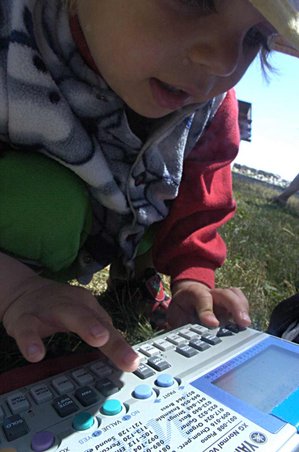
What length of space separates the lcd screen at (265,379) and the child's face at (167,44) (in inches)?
A: 12.4

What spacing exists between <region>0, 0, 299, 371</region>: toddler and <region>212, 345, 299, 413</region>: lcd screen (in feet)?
0.27

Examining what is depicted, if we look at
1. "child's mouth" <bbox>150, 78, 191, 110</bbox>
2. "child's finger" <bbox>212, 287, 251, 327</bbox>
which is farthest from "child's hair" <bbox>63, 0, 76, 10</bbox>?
"child's finger" <bbox>212, 287, 251, 327</bbox>

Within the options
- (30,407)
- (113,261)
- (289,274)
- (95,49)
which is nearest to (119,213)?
(113,261)

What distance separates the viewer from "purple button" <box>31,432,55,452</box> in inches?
11.8

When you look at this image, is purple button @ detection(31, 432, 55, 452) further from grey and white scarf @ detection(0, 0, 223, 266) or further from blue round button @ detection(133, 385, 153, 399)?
grey and white scarf @ detection(0, 0, 223, 266)

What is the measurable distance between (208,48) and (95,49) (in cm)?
16

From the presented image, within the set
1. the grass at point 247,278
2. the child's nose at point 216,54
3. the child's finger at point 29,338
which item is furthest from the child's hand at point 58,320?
the child's nose at point 216,54

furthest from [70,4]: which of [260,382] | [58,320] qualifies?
[260,382]

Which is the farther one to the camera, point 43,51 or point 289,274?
point 289,274

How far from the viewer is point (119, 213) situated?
2.19 ft

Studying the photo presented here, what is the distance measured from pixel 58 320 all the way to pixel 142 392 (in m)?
0.11

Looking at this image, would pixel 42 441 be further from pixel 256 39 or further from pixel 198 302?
pixel 256 39

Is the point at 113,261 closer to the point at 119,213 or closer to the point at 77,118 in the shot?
the point at 119,213

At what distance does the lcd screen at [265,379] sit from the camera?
39cm
